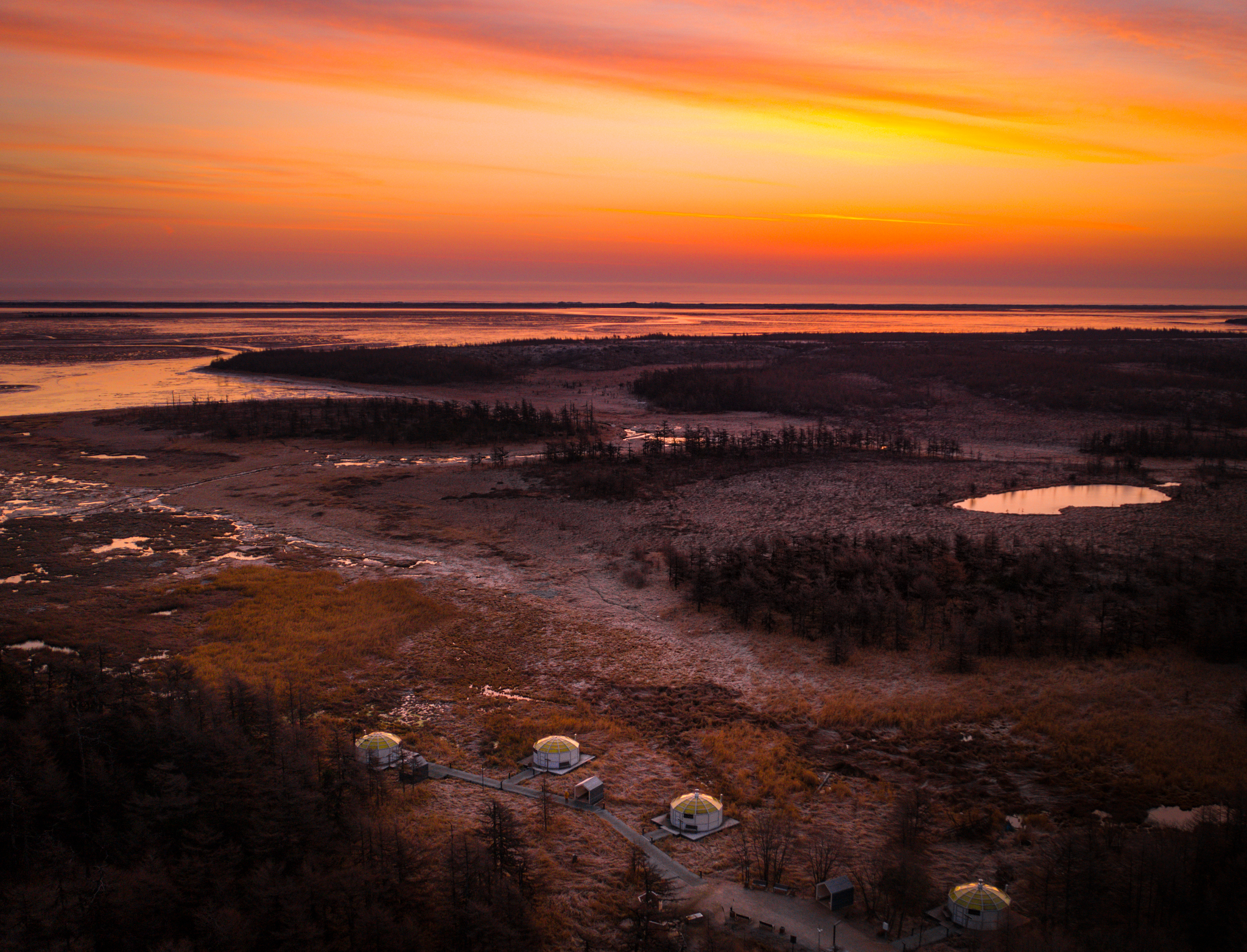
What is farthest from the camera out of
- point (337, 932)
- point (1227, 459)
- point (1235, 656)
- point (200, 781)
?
point (1227, 459)

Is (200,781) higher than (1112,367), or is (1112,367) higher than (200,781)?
(1112,367)

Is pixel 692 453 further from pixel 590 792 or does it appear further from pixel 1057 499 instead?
pixel 590 792

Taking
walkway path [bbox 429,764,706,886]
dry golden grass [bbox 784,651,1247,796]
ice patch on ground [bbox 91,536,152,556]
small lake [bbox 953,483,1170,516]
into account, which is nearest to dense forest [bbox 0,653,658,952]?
walkway path [bbox 429,764,706,886]

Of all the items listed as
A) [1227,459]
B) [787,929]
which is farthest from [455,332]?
[787,929]

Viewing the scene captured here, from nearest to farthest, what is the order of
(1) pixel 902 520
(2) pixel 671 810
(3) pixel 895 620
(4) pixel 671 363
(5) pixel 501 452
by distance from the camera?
(2) pixel 671 810 → (3) pixel 895 620 → (1) pixel 902 520 → (5) pixel 501 452 → (4) pixel 671 363

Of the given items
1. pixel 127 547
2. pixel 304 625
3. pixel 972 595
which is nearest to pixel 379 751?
pixel 304 625

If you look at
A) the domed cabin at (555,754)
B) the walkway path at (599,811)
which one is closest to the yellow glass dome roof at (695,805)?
the walkway path at (599,811)

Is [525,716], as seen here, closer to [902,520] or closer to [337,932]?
[337,932]
